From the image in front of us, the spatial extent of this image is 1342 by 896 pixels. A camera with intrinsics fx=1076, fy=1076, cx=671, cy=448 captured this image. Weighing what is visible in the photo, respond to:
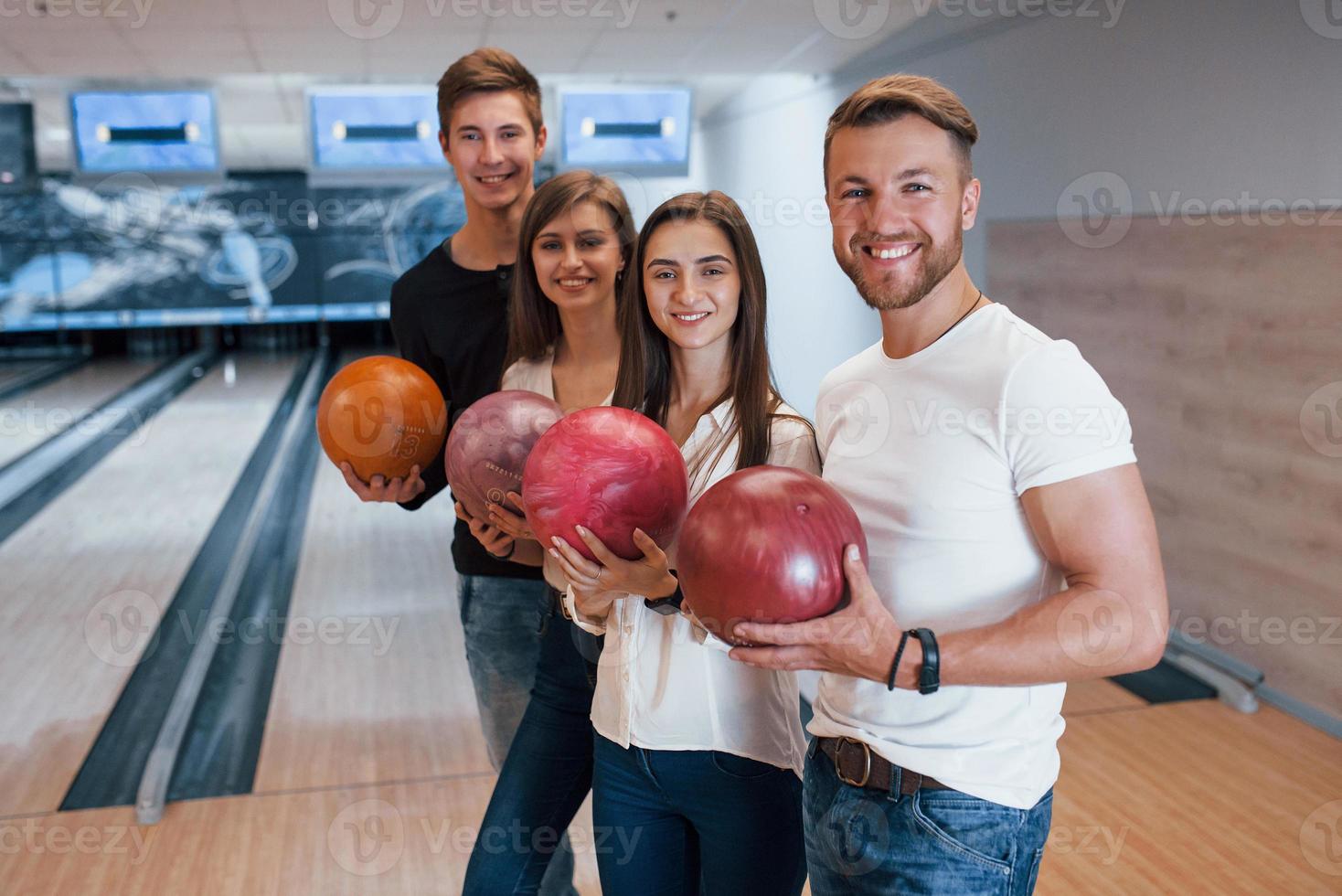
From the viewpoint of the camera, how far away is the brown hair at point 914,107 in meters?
0.90

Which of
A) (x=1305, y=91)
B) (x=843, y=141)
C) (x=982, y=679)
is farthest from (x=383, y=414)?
(x=1305, y=91)

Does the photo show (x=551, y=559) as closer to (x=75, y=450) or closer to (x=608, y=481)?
(x=608, y=481)

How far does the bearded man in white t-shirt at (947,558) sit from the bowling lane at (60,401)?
19.1 ft

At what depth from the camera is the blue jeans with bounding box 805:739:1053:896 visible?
0.86m

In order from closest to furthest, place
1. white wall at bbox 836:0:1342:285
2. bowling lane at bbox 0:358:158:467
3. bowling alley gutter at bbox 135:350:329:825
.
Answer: bowling alley gutter at bbox 135:350:329:825 < white wall at bbox 836:0:1342:285 < bowling lane at bbox 0:358:158:467

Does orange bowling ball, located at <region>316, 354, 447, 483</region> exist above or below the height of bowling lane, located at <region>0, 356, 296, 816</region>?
above

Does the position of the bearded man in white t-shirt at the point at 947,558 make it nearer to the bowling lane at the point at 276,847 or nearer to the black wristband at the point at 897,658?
the black wristband at the point at 897,658

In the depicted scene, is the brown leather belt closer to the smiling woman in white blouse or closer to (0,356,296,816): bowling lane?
the smiling woman in white blouse

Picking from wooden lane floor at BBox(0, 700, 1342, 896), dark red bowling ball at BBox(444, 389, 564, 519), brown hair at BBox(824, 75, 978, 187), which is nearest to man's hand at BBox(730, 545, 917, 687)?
brown hair at BBox(824, 75, 978, 187)

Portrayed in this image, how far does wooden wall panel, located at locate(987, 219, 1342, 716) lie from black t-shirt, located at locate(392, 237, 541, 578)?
1.98 meters

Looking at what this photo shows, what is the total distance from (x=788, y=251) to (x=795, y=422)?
475 centimetres

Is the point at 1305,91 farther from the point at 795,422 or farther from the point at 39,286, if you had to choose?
the point at 39,286

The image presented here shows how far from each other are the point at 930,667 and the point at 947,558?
0.34ft

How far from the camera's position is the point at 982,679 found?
818mm
